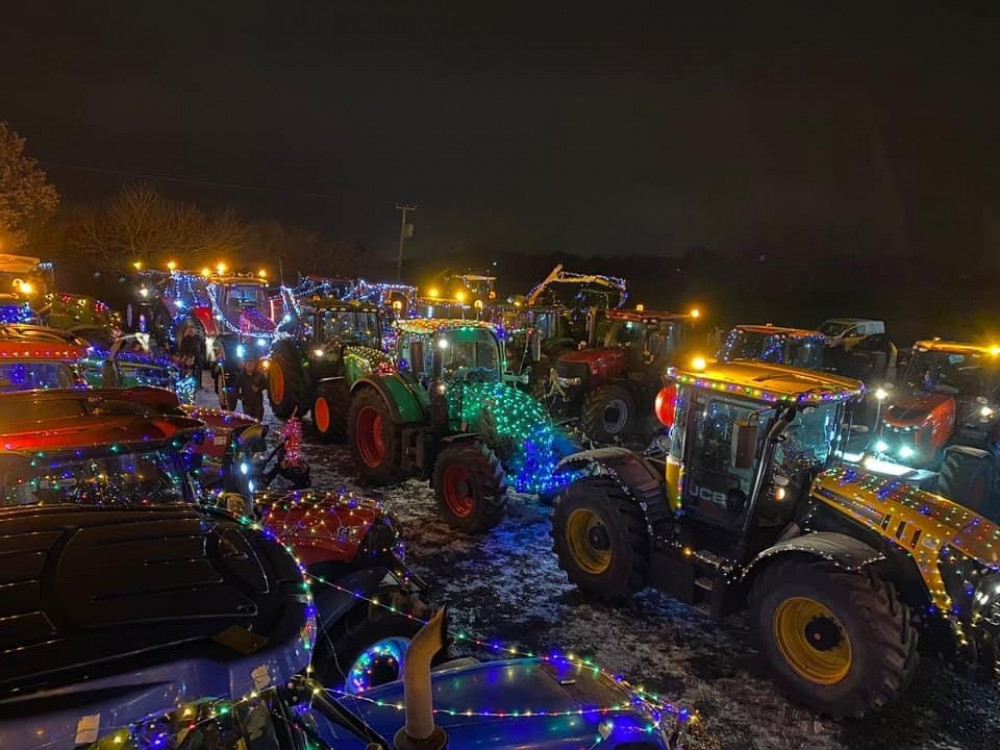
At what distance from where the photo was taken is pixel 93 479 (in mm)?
3891

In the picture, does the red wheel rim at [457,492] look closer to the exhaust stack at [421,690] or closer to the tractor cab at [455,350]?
the tractor cab at [455,350]

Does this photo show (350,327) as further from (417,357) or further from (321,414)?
(417,357)

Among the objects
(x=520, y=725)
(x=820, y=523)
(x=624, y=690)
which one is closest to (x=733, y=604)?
(x=820, y=523)

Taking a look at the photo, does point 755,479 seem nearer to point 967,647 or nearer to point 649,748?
point 967,647

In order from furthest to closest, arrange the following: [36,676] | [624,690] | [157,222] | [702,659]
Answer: [157,222]
[702,659]
[624,690]
[36,676]

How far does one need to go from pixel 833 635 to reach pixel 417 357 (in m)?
5.15

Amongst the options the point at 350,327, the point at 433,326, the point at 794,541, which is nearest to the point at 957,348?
the point at 794,541

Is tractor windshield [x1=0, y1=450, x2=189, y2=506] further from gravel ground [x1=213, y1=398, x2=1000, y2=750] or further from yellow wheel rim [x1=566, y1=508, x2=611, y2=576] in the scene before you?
yellow wheel rim [x1=566, y1=508, x2=611, y2=576]

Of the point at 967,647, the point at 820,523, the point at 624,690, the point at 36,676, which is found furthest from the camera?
the point at 820,523

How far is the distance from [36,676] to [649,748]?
85.3 inches

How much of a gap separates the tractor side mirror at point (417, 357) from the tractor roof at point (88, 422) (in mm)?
3347

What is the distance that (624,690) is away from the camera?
116 inches

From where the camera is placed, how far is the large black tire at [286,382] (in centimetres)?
1138

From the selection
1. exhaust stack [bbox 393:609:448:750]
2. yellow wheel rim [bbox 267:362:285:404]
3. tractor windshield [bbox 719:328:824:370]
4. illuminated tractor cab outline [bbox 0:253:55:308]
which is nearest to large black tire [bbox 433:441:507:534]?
exhaust stack [bbox 393:609:448:750]
